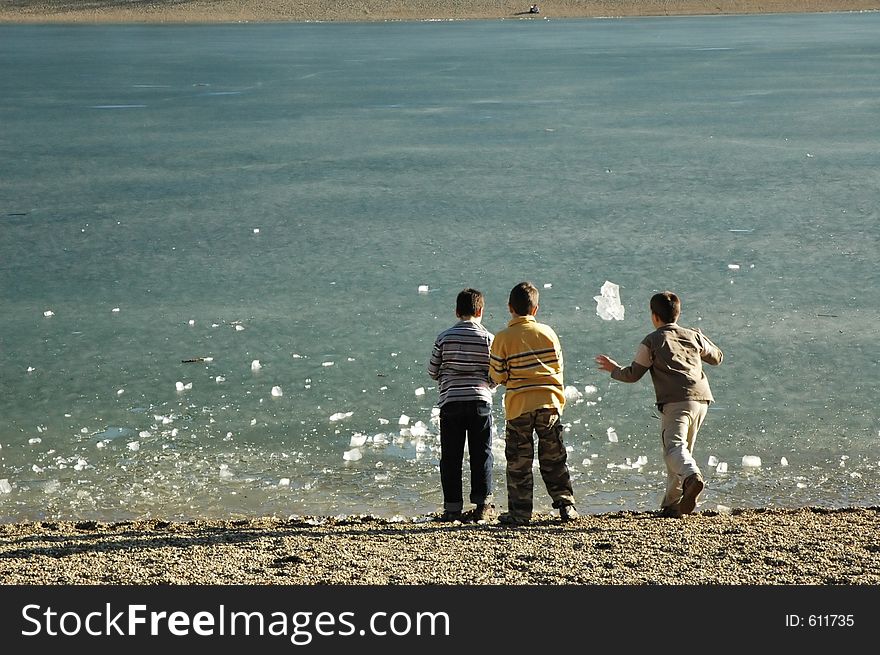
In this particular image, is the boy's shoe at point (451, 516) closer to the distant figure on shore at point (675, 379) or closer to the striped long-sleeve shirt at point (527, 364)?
the striped long-sleeve shirt at point (527, 364)

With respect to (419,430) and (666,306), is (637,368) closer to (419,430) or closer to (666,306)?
(666,306)

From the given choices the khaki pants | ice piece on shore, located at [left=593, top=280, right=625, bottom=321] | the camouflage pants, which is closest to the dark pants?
the camouflage pants

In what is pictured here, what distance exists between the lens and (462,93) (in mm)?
29000

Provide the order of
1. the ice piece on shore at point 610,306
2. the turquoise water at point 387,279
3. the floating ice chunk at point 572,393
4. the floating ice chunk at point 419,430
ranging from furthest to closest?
the ice piece on shore at point 610,306, the floating ice chunk at point 572,393, the floating ice chunk at point 419,430, the turquoise water at point 387,279

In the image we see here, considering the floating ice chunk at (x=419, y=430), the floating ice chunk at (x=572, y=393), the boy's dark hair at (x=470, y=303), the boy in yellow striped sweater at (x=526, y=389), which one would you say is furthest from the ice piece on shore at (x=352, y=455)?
the boy's dark hair at (x=470, y=303)

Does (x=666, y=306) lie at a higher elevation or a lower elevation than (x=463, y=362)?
higher

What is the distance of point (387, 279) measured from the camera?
1159 centimetres

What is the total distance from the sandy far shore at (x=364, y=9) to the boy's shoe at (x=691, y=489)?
72.3 m

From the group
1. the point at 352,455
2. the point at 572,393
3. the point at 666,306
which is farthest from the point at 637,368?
the point at 572,393

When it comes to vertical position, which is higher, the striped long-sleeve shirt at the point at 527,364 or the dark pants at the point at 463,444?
the striped long-sleeve shirt at the point at 527,364

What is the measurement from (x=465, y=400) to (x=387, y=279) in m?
5.95

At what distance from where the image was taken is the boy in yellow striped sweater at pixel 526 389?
215 inches

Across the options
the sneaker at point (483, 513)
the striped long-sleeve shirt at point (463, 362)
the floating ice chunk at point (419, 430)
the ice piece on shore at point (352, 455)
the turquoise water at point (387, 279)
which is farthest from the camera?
the floating ice chunk at point (419, 430)

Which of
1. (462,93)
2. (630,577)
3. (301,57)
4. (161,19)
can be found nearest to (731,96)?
(462,93)
